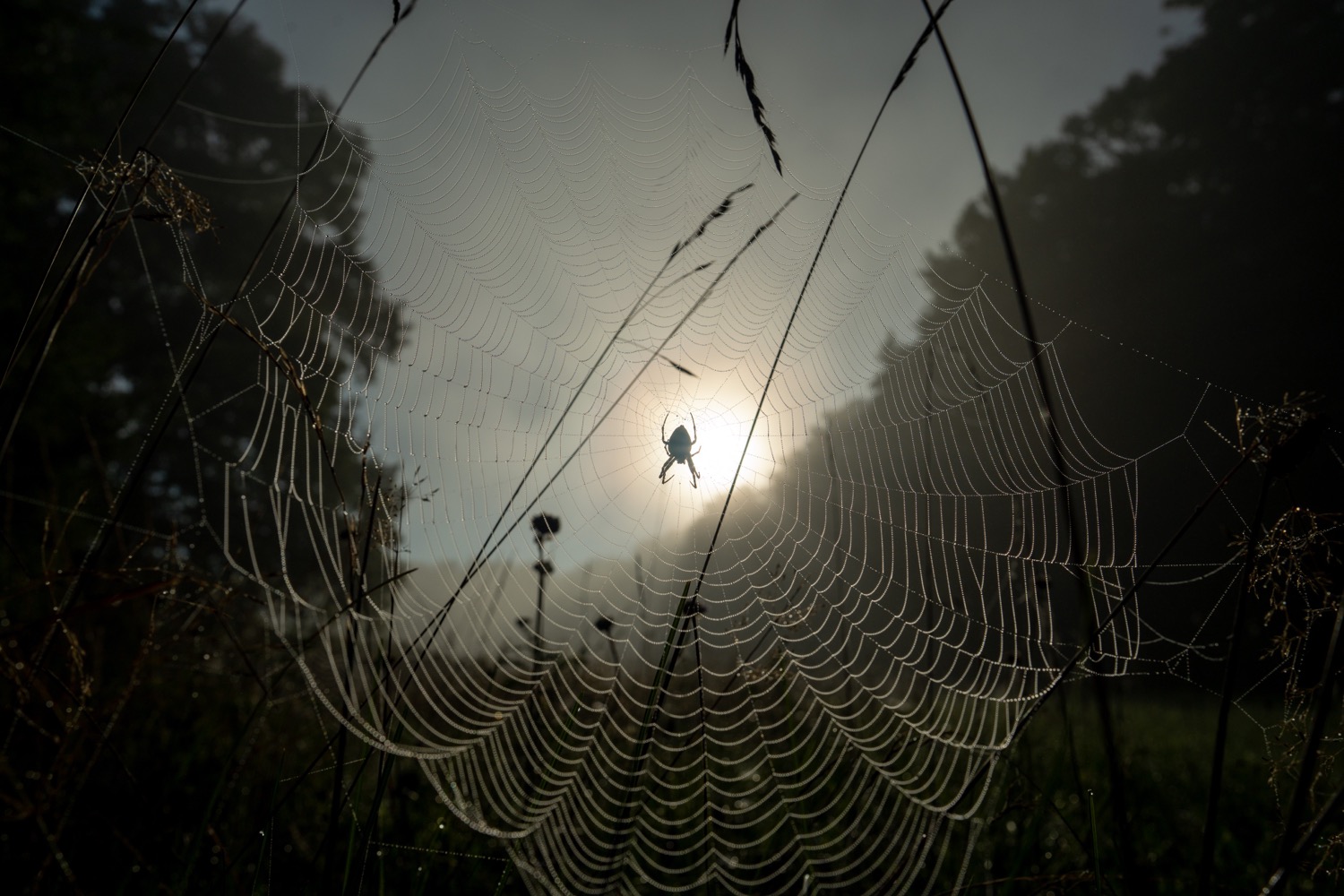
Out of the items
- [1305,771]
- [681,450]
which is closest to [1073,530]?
[1305,771]

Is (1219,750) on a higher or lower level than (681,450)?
lower

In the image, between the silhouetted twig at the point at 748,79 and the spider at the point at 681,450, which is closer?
the silhouetted twig at the point at 748,79

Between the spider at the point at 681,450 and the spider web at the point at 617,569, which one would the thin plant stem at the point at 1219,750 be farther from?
the spider at the point at 681,450

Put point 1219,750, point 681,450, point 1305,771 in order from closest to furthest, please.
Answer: point 1305,771 < point 1219,750 < point 681,450

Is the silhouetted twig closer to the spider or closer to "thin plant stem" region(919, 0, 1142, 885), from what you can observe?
A: "thin plant stem" region(919, 0, 1142, 885)

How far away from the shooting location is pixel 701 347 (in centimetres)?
572

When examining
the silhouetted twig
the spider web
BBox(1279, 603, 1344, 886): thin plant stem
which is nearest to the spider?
the spider web

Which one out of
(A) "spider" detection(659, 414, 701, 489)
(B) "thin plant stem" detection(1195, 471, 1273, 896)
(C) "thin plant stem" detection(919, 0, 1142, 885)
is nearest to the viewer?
(C) "thin plant stem" detection(919, 0, 1142, 885)

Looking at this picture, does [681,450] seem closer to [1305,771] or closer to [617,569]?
[617,569]

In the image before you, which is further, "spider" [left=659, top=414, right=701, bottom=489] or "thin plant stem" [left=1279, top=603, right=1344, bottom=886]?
"spider" [left=659, top=414, right=701, bottom=489]

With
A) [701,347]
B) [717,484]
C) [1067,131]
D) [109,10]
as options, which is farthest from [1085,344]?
[109,10]

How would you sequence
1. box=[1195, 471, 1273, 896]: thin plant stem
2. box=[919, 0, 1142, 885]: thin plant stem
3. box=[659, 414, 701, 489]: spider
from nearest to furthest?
box=[919, 0, 1142, 885]: thin plant stem < box=[1195, 471, 1273, 896]: thin plant stem < box=[659, 414, 701, 489]: spider

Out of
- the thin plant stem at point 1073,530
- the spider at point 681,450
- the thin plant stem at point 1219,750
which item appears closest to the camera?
the thin plant stem at point 1073,530

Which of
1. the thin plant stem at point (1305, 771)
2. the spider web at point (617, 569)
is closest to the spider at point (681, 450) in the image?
the spider web at point (617, 569)
